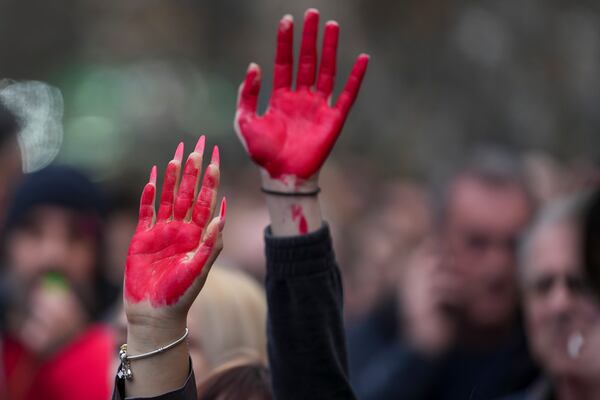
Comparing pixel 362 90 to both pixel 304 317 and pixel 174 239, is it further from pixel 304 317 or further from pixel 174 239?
pixel 174 239

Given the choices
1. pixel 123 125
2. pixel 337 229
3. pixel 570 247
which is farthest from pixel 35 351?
pixel 123 125

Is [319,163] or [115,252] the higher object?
[319,163]

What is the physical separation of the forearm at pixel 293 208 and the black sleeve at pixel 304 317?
0.04m

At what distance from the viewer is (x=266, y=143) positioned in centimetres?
309

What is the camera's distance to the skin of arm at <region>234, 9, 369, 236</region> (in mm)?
3088

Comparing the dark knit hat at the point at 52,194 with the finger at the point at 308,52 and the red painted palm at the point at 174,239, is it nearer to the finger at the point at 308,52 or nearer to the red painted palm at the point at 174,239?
the finger at the point at 308,52

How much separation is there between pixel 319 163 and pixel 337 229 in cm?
572

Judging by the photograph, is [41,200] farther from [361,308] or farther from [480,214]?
[361,308]

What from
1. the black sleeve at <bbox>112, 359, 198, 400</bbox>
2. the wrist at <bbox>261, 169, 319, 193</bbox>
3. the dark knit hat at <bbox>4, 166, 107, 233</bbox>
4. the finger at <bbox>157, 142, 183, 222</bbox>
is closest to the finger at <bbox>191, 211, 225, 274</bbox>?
the finger at <bbox>157, 142, 183, 222</bbox>

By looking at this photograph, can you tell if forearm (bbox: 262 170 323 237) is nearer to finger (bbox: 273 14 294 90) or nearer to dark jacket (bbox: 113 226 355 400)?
dark jacket (bbox: 113 226 355 400)

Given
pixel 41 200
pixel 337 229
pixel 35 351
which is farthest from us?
pixel 337 229

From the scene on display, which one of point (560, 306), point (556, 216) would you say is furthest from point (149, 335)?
point (556, 216)

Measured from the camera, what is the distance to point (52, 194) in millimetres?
5258

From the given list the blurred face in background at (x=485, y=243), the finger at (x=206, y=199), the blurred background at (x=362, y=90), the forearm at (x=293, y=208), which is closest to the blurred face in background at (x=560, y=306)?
the blurred face in background at (x=485, y=243)
